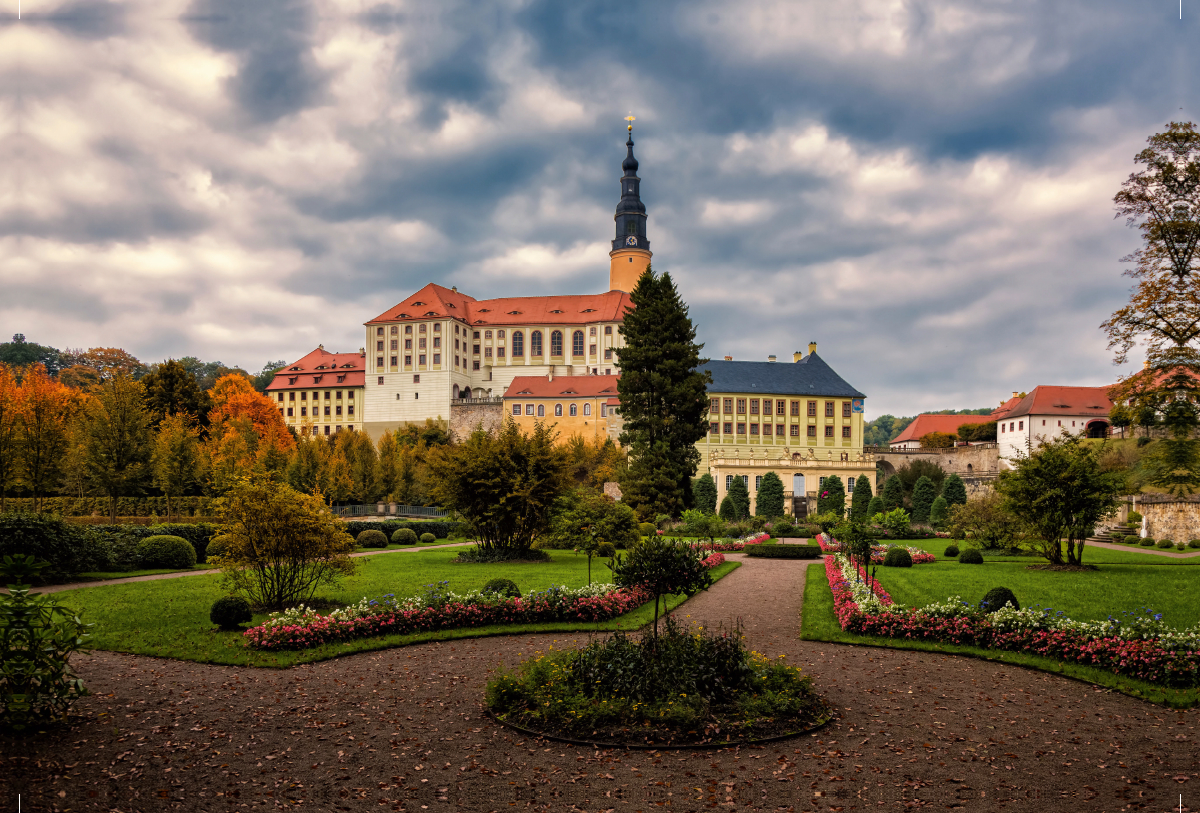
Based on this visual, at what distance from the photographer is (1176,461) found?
81.1ft

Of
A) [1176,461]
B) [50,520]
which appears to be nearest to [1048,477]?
[1176,461]

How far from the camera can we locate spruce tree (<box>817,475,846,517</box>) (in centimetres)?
5297

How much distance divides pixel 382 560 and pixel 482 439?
18.1ft

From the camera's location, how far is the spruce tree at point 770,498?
5500cm

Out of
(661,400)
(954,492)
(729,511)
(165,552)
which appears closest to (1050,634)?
(165,552)

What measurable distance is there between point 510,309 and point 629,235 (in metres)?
18.7

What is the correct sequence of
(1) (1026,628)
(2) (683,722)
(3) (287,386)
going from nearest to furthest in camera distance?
(2) (683,722) → (1) (1026,628) → (3) (287,386)

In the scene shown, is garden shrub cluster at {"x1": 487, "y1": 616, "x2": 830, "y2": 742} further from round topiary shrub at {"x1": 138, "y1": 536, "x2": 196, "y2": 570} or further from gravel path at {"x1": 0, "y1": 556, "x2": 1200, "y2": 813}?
round topiary shrub at {"x1": 138, "y1": 536, "x2": 196, "y2": 570}

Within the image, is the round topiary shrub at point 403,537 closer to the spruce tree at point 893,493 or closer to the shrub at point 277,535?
the shrub at point 277,535

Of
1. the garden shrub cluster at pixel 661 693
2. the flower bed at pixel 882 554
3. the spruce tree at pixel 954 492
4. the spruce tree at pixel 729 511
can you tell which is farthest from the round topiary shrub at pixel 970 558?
the spruce tree at pixel 954 492

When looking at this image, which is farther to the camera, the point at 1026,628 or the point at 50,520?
the point at 50,520

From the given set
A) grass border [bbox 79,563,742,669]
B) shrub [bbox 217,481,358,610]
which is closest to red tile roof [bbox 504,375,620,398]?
shrub [bbox 217,481,358,610]

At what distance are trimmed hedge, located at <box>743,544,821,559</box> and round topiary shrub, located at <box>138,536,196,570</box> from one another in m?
20.9

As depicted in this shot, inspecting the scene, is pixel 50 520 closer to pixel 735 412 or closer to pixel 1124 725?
pixel 1124 725
